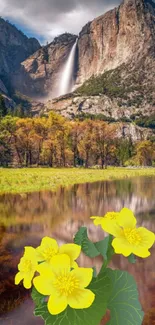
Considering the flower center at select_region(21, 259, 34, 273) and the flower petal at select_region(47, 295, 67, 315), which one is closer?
the flower petal at select_region(47, 295, 67, 315)

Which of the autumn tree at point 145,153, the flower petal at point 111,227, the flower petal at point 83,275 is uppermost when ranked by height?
the autumn tree at point 145,153

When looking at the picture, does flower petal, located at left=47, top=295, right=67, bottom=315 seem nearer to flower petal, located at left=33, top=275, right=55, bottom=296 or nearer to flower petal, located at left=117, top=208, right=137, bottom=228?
flower petal, located at left=33, top=275, right=55, bottom=296

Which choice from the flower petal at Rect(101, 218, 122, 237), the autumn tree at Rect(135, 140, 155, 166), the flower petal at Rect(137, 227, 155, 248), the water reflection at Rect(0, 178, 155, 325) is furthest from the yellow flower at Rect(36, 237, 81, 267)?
the autumn tree at Rect(135, 140, 155, 166)

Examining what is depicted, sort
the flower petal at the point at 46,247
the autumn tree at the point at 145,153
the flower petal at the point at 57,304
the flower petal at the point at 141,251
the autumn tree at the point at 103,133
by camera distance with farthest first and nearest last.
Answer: the autumn tree at the point at 145,153
the autumn tree at the point at 103,133
the flower petal at the point at 46,247
the flower petal at the point at 141,251
the flower petal at the point at 57,304

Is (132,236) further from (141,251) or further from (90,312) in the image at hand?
(90,312)

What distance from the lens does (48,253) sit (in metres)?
1.08

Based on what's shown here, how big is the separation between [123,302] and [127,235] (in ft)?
0.65

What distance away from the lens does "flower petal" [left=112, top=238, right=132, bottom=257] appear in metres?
0.98

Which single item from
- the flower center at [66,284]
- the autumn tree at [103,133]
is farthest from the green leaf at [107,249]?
the autumn tree at [103,133]

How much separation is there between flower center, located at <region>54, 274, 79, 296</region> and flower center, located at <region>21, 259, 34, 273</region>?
0.58 feet

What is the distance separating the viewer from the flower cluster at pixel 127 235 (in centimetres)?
99

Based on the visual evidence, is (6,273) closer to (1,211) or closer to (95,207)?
(1,211)

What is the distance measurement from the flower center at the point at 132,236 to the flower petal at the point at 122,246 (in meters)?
0.02

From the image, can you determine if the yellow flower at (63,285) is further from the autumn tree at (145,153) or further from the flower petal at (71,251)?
the autumn tree at (145,153)
